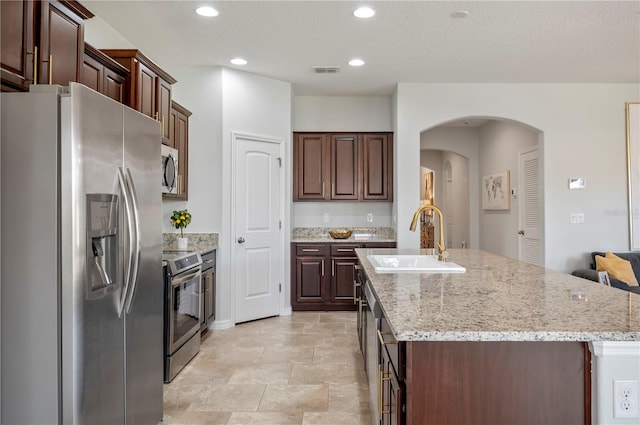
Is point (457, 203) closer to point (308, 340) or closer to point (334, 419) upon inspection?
point (308, 340)

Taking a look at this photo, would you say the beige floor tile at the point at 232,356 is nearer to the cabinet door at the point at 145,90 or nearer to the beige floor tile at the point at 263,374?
the beige floor tile at the point at 263,374

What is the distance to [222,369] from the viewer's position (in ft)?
11.1

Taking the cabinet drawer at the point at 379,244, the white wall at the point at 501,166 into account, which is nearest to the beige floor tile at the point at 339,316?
the cabinet drawer at the point at 379,244

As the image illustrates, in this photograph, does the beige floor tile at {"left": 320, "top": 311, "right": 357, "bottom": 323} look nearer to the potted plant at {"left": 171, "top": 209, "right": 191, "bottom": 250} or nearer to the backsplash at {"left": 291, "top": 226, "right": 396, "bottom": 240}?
the backsplash at {"left": 291, "top": 226, "right": 396, "bottom": 240}

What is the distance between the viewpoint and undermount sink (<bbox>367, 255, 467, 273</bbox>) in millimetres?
2371

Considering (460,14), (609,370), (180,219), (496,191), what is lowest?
(609,370)

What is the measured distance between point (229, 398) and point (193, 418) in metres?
0.32

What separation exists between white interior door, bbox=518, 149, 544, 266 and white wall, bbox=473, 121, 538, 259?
0.12 meters

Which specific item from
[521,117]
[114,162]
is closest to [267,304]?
[114,162]

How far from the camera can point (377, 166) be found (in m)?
5.68

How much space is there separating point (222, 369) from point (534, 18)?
380 centimetres

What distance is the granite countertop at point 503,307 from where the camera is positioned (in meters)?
1.22

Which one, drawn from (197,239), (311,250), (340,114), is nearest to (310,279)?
(311,250)

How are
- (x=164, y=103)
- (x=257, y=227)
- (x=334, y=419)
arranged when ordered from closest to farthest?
(x=334, y=419) < (x=164, y=103) < (x=257, y=227)
